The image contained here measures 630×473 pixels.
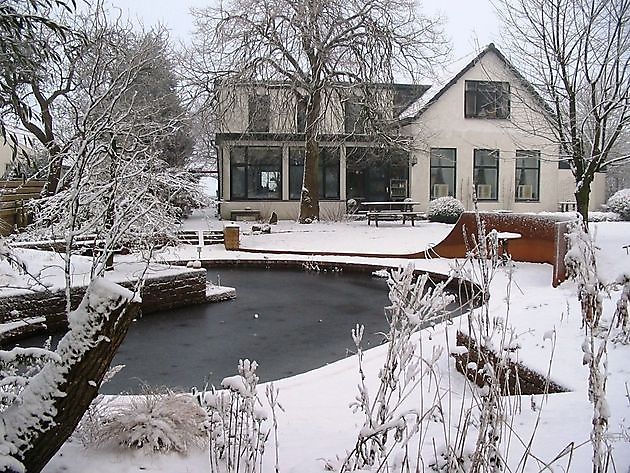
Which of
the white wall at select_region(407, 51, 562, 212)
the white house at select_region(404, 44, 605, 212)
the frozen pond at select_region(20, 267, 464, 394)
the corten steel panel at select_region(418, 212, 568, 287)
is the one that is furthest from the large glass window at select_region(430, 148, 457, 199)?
the frozen pond at select_region(20, 267, 464, 394)

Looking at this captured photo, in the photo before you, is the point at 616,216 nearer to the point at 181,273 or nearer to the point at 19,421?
the point at 181,273

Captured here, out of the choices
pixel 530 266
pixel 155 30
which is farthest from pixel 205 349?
pixel 155 30

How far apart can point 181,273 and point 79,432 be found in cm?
562

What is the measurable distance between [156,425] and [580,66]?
10.7m

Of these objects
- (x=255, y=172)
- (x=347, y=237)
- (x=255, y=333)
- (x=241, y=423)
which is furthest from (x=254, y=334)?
(x=255, y=172)

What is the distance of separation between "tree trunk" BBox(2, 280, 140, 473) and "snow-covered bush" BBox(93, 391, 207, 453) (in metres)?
0.50

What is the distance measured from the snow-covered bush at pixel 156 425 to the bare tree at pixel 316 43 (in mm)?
15345

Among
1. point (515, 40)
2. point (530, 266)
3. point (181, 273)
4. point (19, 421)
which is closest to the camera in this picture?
point (19, 421)

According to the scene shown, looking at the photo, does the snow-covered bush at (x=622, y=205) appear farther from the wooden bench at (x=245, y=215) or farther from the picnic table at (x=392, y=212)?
the wooden bench at (x=245, y=215)

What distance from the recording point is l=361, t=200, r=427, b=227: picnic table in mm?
19812

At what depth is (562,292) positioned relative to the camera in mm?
8141

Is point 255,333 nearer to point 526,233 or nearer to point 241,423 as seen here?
point 241,423

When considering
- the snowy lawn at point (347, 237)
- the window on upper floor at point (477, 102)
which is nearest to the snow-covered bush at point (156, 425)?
the snowy lawn at point (347, 237)

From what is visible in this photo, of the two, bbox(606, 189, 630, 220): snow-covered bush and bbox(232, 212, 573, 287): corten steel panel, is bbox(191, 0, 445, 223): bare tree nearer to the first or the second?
bbox(232, 212, 573, 287): corten steel panel
